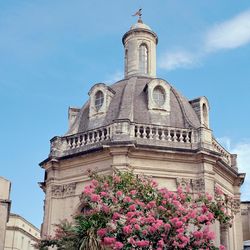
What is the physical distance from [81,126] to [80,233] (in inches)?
407

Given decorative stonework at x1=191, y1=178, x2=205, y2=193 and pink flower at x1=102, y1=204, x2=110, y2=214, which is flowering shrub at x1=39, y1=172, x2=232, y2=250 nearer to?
pink flower at x1=102, y1=204, x2=110, y2=214

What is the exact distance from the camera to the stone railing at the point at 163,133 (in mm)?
21297

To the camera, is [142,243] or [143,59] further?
[143,59]

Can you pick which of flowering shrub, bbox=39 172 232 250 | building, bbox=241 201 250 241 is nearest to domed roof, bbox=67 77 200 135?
building, bbox=241 201 250 241

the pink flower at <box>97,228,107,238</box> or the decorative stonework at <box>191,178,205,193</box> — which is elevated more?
the decorative stonework at <box>191,178,205,193</box>

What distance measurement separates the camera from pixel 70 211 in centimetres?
2114

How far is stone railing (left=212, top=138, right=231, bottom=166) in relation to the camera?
74.7 ft

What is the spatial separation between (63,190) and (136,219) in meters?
8.63

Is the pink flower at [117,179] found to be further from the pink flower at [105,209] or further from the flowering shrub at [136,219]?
the pink flower at [105,209]

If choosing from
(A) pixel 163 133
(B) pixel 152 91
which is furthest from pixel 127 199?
(B) pixel 152 91

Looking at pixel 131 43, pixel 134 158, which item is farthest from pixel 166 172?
pixel 131 43

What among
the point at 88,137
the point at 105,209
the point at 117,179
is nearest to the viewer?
the point at 105,209

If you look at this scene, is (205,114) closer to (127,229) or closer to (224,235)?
(224,235)

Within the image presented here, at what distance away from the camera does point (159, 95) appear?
2338cm
